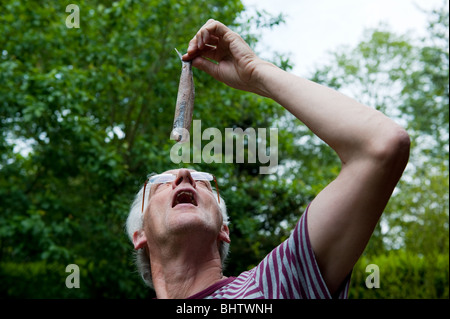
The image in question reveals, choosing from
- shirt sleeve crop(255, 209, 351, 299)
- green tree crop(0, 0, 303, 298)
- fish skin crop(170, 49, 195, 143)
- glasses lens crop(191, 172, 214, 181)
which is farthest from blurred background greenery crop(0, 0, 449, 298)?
shirt sleeve crop(255, 209, 351, 299)

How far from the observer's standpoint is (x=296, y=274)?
1.27 meters

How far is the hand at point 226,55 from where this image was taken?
1557mm

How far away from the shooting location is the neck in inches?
71.6

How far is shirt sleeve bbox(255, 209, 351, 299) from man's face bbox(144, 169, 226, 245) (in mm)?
515

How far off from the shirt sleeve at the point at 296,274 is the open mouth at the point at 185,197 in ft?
2.15

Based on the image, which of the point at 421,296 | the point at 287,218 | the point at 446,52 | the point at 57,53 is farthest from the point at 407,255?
the point at 446,52

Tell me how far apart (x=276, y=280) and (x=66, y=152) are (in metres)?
5.02

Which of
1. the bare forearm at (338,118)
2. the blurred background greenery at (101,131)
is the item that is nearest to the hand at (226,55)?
the bare forearm at (338,118)

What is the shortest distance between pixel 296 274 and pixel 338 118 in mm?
457

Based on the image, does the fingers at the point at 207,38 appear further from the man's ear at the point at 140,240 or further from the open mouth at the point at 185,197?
the man's ear at the point at 140,240

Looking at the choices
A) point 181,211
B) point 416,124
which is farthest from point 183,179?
point 416,124

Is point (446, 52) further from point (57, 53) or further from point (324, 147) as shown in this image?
point (57, 53)

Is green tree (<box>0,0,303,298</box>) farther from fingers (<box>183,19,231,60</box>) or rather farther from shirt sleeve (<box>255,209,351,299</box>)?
shirt sleeve (<box>255,209,351,299</box>)

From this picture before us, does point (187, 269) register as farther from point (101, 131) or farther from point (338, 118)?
point (101, 131)
